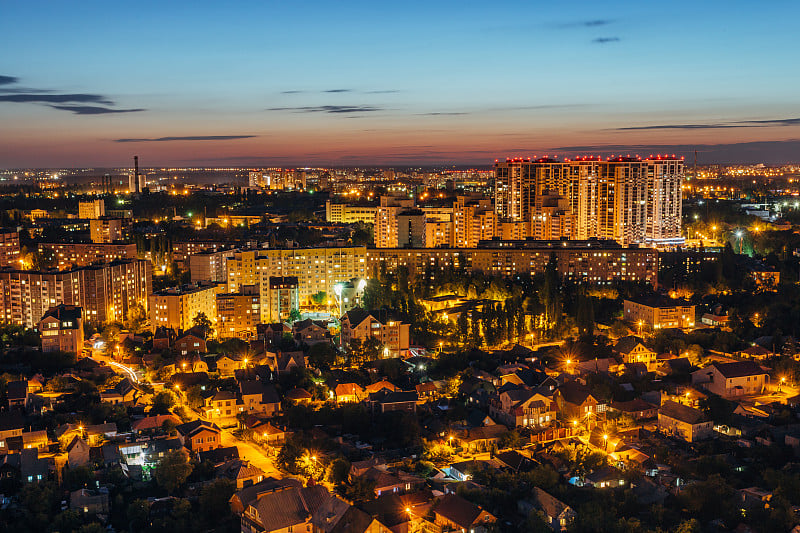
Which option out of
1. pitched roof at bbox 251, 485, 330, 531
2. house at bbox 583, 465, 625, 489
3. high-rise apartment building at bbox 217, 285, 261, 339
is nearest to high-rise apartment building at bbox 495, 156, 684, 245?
high-rise apartment building at bbox 217, 285, 261, 339

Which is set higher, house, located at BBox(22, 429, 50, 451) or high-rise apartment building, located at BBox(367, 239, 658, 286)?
high-rise apartment building, located at BBox(367, 239, 658, 286)

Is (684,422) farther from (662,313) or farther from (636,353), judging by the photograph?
(662,313)

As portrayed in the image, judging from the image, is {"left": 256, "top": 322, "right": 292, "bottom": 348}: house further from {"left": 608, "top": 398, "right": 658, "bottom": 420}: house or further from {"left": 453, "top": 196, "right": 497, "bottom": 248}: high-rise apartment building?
{"left": 453, "top": 196, "right": 497, "bottom": 248}: high-rise apartment building

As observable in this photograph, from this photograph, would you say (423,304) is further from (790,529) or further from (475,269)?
(790,529)

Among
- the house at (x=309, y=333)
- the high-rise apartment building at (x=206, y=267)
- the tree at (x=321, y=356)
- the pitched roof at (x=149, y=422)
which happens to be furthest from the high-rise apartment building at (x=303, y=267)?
the pitched roof at (x=149, y=422)

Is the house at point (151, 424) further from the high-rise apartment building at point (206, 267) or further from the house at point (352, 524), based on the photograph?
the high-rise apartment building at point (206, 267)
